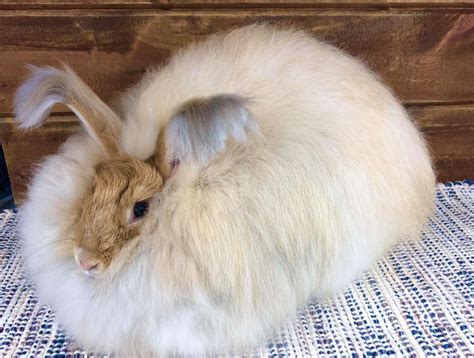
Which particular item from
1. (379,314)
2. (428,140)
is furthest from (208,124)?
(428,140)

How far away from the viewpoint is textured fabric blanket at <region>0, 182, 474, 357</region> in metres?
0.96

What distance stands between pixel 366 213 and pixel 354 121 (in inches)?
7.2

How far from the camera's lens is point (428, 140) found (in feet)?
5.23

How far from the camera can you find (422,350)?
0.94 meters

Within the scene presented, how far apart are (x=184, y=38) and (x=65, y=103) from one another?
0.53 meters

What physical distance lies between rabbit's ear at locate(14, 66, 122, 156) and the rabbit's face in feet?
0.25

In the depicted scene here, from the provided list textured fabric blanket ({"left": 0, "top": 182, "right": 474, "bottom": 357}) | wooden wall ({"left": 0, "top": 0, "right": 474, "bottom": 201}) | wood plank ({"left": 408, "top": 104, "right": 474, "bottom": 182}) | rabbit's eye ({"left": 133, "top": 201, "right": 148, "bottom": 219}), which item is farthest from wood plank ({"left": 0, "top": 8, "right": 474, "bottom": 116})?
rabbit's eye ({"left": 133, "top": 201, "right": 148, "bottom": 219})

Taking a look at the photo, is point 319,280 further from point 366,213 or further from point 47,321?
point 47,321

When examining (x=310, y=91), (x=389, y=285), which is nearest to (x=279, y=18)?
(x=310, y=91)

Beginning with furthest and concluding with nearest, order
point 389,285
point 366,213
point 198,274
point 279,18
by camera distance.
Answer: point 279,18
point 389,285
point 366,213
point 198,274

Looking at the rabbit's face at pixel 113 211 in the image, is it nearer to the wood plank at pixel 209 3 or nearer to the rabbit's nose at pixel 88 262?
the rabbit's nose at pixel 88 262

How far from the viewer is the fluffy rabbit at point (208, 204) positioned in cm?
88

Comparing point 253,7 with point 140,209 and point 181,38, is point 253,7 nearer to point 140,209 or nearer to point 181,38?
point 181,38

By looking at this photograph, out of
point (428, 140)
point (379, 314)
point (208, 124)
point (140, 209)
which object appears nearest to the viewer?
point (208, 124)
